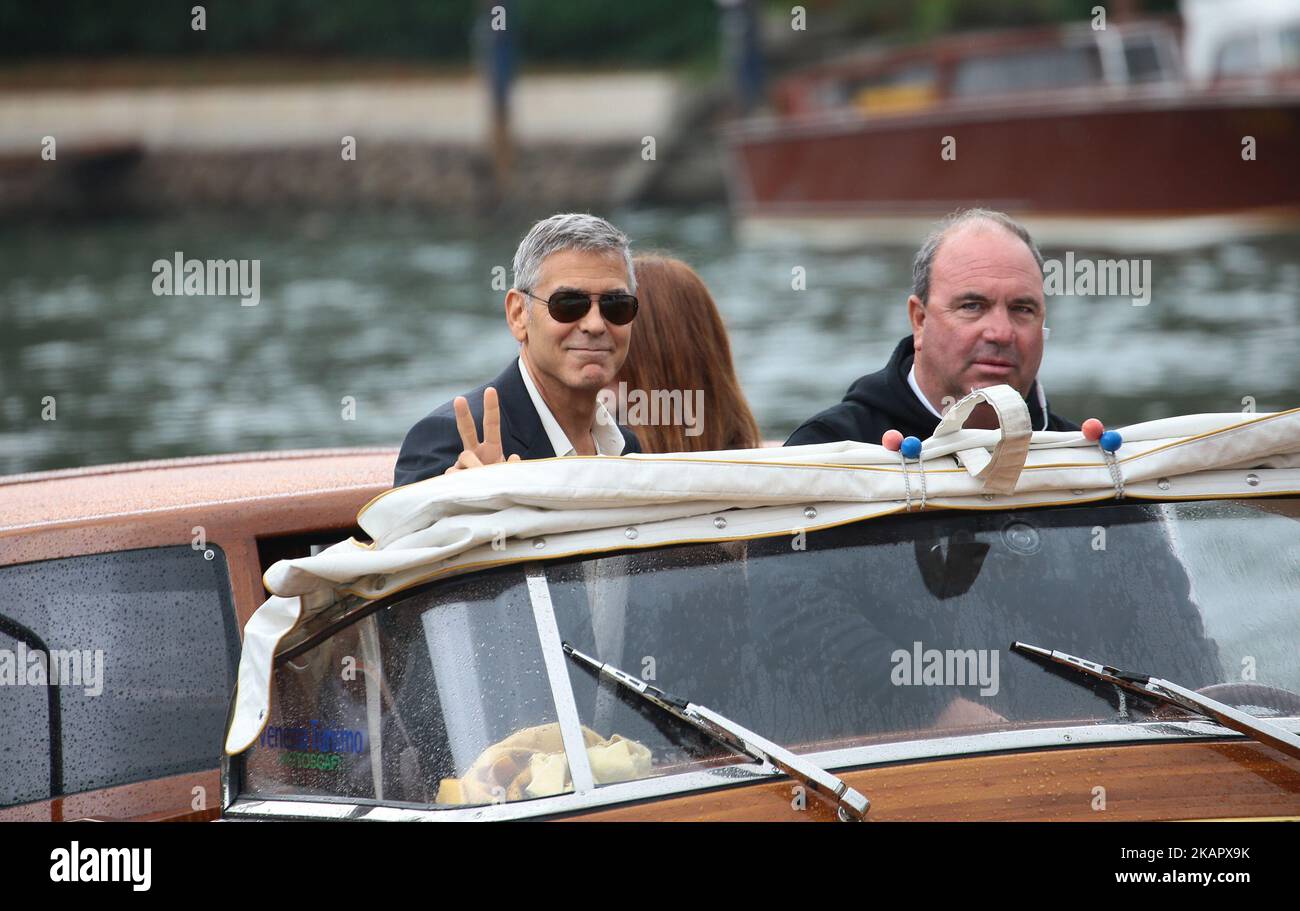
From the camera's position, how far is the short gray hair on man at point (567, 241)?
11.8 ft

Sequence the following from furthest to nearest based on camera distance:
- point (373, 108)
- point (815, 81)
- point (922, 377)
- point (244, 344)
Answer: point (373, 108) → point (815, 81) → point (244, 344) → point (922, 377)

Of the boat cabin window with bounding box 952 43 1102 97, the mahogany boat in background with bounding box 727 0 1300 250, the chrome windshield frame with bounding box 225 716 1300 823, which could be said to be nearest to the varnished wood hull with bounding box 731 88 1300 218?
the mahogany boat in background with bounding box 727 0 1300 250

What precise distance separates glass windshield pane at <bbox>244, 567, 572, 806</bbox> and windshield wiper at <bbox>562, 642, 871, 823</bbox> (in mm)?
123

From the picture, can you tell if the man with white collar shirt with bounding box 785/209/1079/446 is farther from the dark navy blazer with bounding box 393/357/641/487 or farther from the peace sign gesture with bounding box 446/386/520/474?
the peace sign gesture with bounding box 446/386/520/474

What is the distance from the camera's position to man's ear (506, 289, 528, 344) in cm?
372

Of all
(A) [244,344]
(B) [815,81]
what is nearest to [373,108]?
(B) [815,81]

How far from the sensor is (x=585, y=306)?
360 cm

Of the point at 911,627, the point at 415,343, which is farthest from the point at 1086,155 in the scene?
the point at 911,627

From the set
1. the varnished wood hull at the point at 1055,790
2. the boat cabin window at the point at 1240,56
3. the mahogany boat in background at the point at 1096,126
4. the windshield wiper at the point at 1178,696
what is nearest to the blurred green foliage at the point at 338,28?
the mahogany boat in background at the point at 1096,126

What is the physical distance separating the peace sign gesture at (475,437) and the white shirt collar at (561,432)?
45 cm
